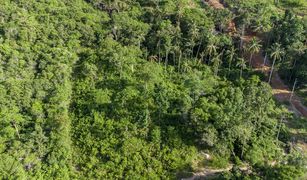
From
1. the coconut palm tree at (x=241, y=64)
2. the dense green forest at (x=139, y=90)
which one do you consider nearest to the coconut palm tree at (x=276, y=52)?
the dense green forest at (x=139, y=90)

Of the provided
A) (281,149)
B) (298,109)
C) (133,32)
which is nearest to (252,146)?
(281,149)

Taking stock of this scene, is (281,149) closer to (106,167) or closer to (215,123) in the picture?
(215,123)

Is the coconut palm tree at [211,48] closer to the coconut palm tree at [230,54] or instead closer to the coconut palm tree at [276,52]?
the coconut palm tree at [230,54]

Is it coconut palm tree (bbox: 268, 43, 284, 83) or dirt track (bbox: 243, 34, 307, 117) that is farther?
dirt track (bbox: 243, 34, 307, 117)

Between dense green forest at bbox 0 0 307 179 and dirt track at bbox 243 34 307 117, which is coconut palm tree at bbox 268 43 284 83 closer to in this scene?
dense green forest at bbox 0 0 307 179

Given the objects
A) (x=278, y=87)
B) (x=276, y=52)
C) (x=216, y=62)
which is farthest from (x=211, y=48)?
(x=278, y=87)

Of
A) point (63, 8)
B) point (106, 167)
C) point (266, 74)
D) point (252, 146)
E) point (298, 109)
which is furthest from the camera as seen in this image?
point (63, 8)

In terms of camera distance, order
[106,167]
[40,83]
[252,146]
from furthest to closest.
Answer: [40,83], [252,146], [106,167]

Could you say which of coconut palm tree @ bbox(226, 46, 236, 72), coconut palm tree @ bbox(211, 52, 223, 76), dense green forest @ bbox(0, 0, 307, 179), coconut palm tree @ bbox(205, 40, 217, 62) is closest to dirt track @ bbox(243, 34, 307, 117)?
dense green forest @ bbox(0, 0, 307, 179)
